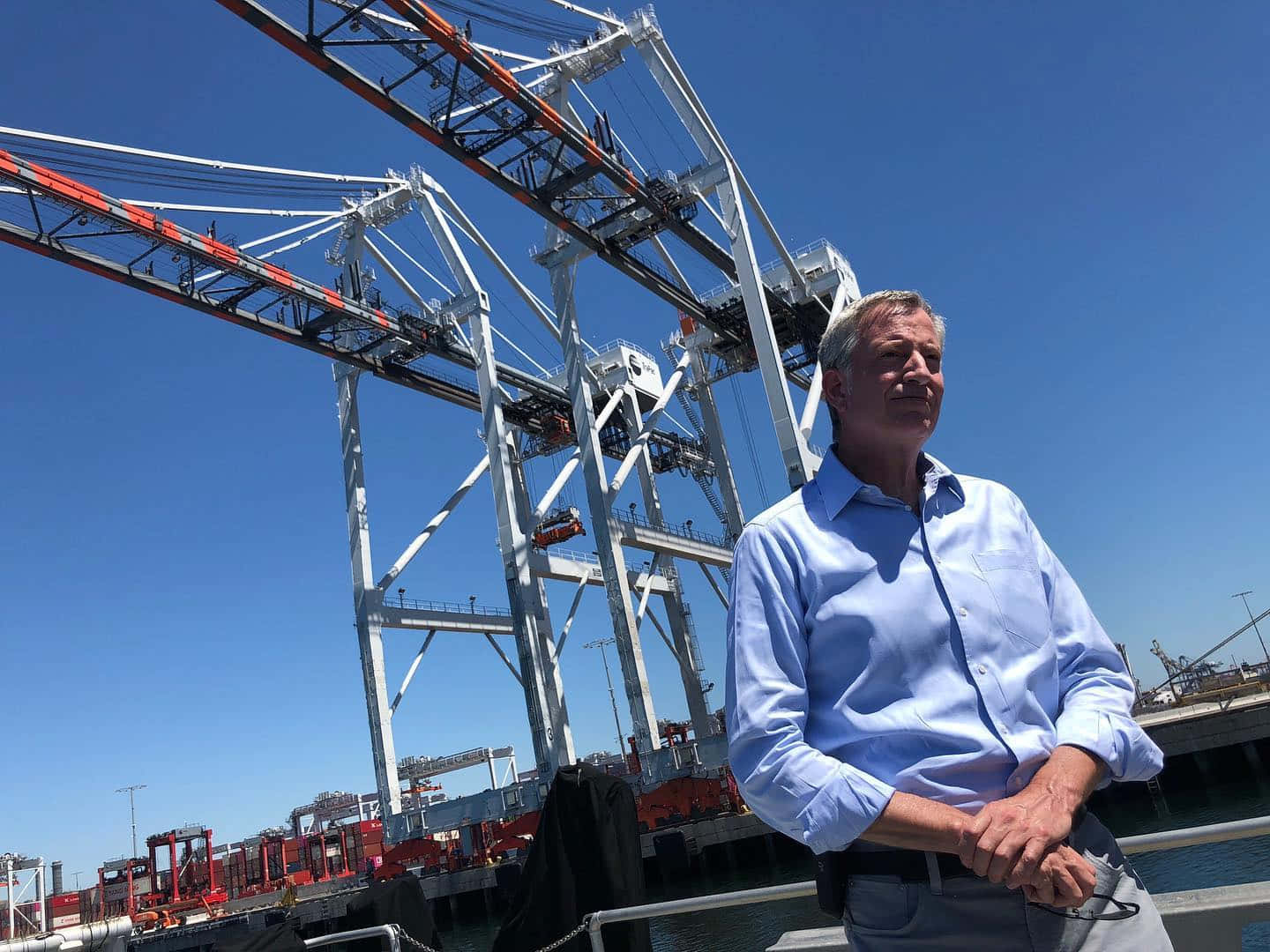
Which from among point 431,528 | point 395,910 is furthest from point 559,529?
point 395,910

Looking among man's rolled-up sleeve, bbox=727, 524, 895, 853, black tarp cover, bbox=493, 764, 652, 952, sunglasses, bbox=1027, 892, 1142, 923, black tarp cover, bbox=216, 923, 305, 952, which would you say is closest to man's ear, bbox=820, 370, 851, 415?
man's rolled-up sleeve, bbox=727, 524, 895, 853

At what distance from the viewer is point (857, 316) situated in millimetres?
2107

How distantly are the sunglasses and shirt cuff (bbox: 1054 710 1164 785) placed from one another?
24cm

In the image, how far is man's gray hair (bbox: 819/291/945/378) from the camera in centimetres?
208

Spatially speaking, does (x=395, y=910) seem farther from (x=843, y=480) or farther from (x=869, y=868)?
(x=843, y=480)

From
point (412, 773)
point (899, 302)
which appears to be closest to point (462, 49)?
point (899, 302)

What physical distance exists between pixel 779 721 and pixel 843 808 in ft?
0.62

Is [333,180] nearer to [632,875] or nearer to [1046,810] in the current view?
[632,875]

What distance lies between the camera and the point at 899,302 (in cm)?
208

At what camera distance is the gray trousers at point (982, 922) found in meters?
1.60

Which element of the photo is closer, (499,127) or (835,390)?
(835,390)

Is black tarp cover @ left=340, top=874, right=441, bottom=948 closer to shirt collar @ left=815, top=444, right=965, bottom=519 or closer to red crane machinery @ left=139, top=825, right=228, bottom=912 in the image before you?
shirt collar @ left=815, top=444, right=965, bottom=519

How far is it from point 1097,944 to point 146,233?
23065mm

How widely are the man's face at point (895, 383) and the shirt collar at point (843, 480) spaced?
0.28ft
